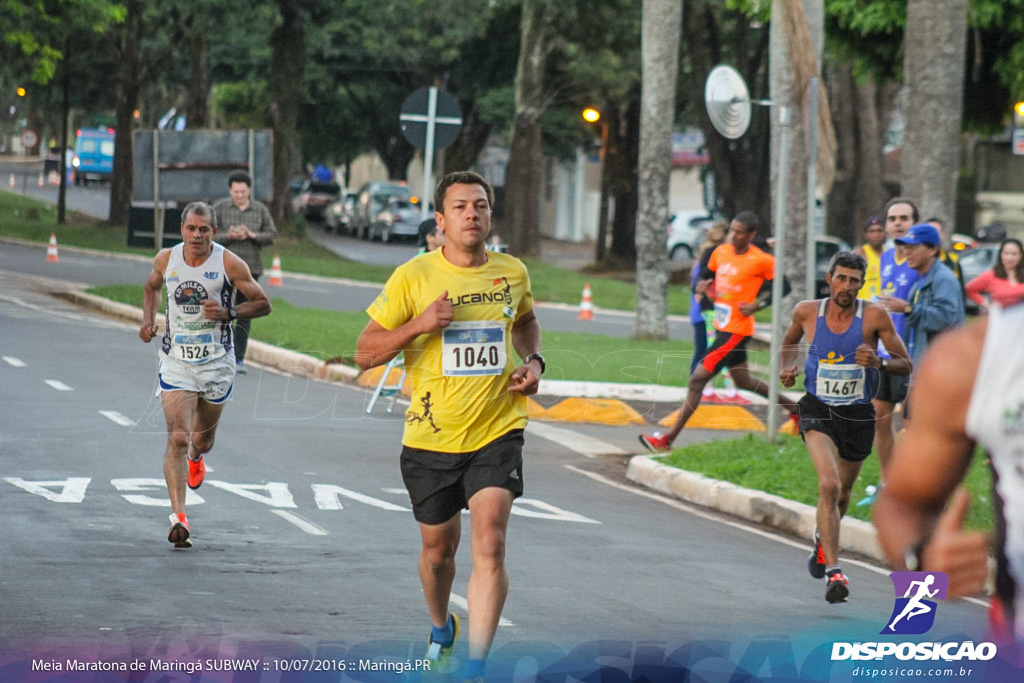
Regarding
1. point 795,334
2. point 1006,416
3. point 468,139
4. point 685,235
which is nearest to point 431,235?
point 795,334

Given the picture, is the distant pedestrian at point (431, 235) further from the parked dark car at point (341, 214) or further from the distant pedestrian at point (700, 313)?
the parked dark car at point (341, 214)

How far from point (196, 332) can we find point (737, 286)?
6.02 m

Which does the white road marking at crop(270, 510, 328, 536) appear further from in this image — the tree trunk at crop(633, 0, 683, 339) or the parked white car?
the parked white car

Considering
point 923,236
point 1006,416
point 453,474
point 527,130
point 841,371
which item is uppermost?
point 527,130

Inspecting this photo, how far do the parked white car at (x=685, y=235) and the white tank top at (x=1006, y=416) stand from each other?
43.1 meters

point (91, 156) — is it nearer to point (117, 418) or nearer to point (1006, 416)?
point (117, 418)

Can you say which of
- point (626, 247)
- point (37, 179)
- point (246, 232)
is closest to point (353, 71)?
point (626, 247)

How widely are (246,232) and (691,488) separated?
5947 mm

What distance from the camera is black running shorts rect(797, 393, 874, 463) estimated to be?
8.92m

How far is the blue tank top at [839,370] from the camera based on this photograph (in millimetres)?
8875

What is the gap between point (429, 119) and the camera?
18.2 meters

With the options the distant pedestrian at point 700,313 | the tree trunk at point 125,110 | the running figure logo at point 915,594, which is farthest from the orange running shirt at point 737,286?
the tree trunk at point 125,110

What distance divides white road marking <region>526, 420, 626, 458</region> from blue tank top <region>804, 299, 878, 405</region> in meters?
4.99

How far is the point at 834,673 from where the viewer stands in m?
6.74
